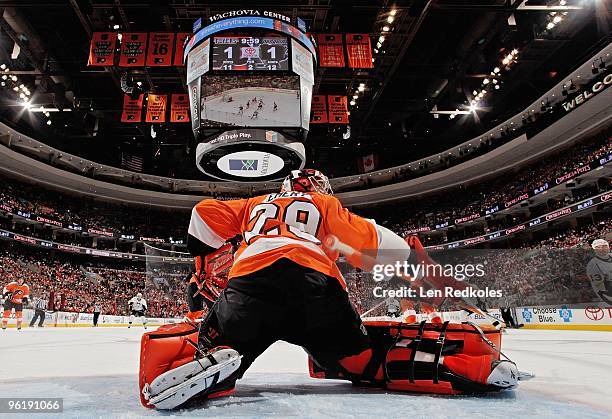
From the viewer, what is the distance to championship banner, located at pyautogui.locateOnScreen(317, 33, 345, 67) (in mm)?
10855

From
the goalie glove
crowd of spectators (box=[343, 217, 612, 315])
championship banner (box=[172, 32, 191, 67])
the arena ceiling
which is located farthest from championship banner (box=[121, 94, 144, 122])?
the goalie glove

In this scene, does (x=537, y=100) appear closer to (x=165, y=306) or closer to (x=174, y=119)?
(x=174, y=119)

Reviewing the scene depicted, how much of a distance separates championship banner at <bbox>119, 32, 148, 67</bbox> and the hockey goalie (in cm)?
1032

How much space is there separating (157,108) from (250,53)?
5.83 m

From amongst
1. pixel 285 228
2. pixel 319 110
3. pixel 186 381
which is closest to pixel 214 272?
pixel 285 228

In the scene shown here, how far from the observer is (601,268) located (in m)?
7.07

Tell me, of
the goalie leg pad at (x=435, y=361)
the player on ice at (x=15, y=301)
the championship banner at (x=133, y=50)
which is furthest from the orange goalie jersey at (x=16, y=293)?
the goalie leg pad at (x=435, y=361)

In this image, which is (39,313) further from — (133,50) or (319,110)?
(319,110)

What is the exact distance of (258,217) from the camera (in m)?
2.06

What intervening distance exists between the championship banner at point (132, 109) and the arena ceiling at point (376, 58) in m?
0.72

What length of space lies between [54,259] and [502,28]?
26092 millimetres

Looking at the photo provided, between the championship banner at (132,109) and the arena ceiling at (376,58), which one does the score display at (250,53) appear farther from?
the championship banner at (132,109)

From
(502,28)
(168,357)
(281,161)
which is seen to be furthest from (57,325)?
(502,28)

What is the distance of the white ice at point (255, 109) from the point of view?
8.37 meters
